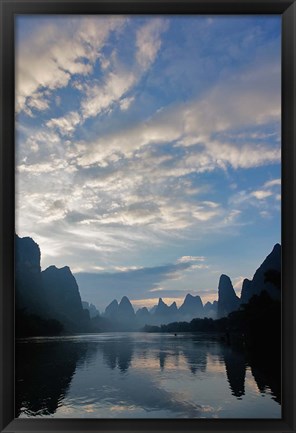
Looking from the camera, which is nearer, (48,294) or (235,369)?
(235,369)

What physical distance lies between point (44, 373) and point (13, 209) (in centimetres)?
127

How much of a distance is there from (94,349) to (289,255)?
190cm

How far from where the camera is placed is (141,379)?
1.84 meters

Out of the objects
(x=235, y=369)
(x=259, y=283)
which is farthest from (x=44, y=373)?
(x=259, y=283)

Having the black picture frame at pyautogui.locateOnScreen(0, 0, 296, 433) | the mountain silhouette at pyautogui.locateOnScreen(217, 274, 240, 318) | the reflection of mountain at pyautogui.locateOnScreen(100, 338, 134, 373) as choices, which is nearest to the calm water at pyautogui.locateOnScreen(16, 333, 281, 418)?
the reflection of mountain at pyautogui.locateOnScreen(100, 338, 134, 373)

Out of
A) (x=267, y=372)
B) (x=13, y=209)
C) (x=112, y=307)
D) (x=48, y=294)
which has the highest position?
(x=13, y=209)

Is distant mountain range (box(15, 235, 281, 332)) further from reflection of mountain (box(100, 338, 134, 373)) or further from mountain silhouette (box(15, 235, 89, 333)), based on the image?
reflection of mountain (box(100, 338, 134, 373))

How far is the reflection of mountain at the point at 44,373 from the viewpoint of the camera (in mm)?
1281

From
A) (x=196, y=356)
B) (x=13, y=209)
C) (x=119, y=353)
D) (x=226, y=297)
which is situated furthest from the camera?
(x=119, y=353)

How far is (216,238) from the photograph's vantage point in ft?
7.25

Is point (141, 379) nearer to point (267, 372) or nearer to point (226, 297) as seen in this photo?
point (267, 372)

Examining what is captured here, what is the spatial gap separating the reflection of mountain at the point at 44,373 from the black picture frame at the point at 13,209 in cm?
11

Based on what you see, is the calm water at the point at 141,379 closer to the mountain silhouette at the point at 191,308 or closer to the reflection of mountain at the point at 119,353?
the reflection of mountain at the point at 119,353

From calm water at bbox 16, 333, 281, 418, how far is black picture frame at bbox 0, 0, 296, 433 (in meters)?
0.10
